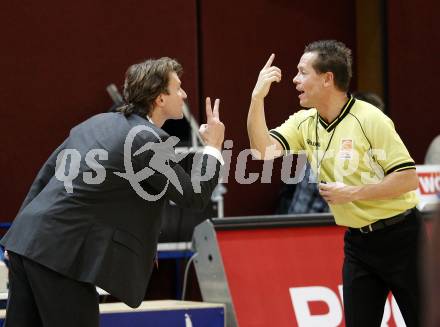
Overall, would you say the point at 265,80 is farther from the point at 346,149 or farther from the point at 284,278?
the point at 284,278

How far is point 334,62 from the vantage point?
12.6 feet

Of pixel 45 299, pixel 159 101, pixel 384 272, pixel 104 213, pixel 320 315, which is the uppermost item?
pixel 159 101

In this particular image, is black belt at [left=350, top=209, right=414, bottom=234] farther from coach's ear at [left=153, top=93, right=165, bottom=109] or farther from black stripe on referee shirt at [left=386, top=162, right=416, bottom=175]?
coach's ear at [left=153, top=93, right=165, bottom=109]

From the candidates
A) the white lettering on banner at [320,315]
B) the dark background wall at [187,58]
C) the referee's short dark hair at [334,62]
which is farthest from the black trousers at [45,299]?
the dark background wall at [187,58]

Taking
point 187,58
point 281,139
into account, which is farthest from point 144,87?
point 187,58

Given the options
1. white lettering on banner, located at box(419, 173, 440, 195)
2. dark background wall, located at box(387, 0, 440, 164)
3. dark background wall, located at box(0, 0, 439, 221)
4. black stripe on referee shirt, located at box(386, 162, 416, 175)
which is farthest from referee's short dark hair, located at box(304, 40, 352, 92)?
dark background wall, located at box(387, 0, 440, 164)

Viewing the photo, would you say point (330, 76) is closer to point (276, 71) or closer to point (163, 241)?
point (276, 71)

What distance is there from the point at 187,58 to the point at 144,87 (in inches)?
140

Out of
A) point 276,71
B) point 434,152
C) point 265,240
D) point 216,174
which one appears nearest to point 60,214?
point 216,174

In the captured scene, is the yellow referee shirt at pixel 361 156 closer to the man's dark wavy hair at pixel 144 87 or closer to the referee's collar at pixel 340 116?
the referee's collar at pixel 340 116

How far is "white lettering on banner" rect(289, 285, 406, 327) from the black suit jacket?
1795 mm

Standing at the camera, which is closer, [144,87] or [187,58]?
[144,87]

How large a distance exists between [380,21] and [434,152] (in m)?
1.60

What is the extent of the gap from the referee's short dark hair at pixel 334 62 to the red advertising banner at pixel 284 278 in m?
1.45
